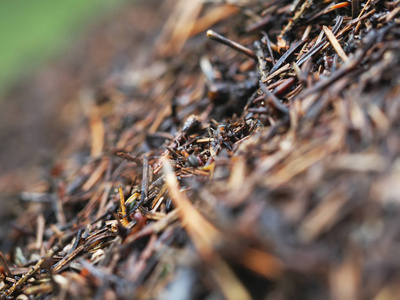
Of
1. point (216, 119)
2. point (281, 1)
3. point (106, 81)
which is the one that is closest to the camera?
point (216, 119)

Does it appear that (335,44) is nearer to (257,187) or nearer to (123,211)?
(257,187)

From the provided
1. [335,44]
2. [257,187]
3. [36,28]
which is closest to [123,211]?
[257,187]

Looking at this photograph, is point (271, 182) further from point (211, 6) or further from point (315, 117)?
point (211, 6)

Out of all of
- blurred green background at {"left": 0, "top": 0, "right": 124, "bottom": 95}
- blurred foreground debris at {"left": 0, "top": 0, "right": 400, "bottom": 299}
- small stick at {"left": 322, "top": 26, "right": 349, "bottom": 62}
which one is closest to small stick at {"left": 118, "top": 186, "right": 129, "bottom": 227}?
blurred foreground debris at {"left": 0, "top": 0, "right": 400, "bottom": 299}

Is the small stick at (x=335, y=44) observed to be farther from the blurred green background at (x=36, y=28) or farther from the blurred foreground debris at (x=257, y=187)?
the blurred green background at (x=36, y=28)

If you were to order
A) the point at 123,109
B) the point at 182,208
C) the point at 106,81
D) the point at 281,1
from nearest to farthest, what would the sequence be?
the point at 182,208 < the point at 281,1 < the point at 123,109 < the point at 106,81

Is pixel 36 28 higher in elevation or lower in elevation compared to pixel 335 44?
higher

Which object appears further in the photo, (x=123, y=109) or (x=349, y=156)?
(x=123, y=109)

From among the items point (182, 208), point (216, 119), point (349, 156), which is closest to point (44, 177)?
point (216, 119)
